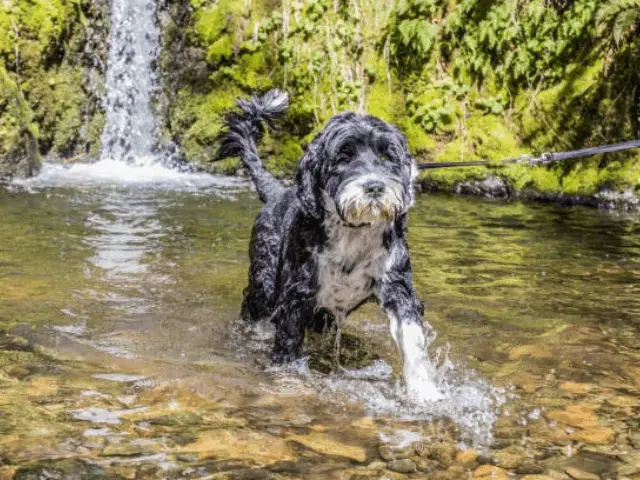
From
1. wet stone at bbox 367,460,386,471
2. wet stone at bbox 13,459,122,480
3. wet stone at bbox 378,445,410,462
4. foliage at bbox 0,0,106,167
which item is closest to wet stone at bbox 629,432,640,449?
wet stone at bbox 378,445,410,462

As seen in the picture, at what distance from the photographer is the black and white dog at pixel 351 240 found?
12.0ft

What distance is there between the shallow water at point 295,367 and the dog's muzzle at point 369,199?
97 centimetres

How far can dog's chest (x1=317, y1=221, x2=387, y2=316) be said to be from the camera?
3959 mm

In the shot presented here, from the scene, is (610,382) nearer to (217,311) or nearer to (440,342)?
(440,342)

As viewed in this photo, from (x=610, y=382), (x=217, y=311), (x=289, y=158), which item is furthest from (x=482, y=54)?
(x=610, y=382)

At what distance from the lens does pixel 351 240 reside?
3.96 metres

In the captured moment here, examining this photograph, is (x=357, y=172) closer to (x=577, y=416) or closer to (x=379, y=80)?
(x=577, y=416)

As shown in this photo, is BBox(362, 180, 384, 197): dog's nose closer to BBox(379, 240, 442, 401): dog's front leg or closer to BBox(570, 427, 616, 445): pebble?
BBox(379, 240, 442, 401): dog's front leg

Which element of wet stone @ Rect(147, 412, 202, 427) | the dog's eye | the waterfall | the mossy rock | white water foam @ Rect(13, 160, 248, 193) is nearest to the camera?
wet stone @ Rect(147, 412, 202, 427)

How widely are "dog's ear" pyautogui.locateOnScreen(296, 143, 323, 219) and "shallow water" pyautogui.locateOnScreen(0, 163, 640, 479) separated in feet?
3.07

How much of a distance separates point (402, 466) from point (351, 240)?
4.19 ft

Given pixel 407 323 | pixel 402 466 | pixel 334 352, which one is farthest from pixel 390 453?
pixel 334 352

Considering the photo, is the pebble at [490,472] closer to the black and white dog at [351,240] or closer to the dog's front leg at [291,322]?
the black and white dog at [351,240]

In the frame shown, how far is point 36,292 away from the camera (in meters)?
5.83
